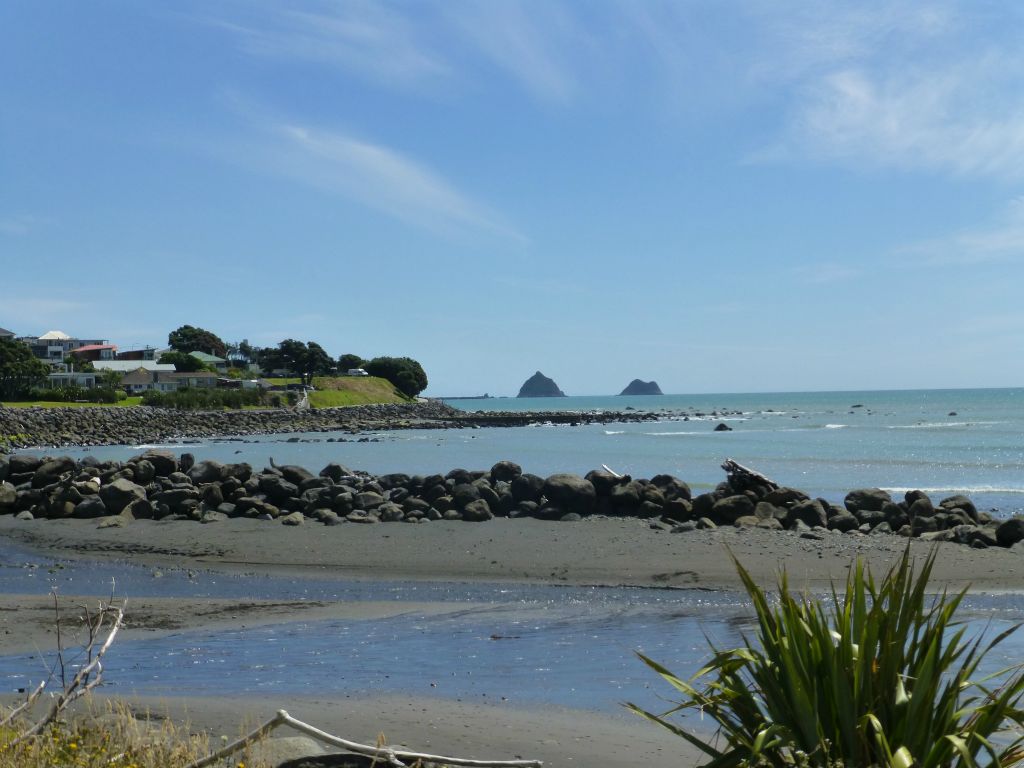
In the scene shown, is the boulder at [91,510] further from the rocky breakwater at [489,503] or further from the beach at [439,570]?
the beach at [439,570]

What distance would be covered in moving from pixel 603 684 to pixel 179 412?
3119 inches

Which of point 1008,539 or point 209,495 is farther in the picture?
point 209,495

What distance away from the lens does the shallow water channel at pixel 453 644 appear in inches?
356

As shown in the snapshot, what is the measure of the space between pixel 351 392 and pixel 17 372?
44.4 metres

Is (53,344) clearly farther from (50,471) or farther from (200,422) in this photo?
(50,471)

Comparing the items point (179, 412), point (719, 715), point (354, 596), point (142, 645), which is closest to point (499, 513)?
point (354, 596)

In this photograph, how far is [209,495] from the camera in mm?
22203

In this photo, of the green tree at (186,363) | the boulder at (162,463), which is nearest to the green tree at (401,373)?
the green tree at (186,363)

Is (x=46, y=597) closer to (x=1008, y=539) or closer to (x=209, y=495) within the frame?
(x=209, y=495)

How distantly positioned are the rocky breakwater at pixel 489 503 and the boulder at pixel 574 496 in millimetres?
21

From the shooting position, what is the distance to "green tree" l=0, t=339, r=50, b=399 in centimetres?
8694

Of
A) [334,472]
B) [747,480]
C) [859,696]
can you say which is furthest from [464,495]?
[859,696]

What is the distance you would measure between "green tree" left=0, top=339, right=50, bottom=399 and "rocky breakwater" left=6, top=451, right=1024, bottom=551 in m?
69.3

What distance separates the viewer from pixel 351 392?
127m
